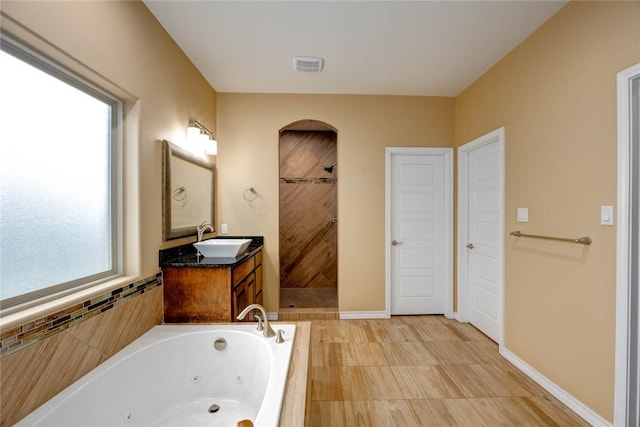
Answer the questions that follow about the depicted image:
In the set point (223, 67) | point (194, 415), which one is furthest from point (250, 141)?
point (194, 415)

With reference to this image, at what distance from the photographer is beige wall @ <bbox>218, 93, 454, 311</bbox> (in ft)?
10.4

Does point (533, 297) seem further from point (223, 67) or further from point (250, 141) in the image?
point (223, 67)

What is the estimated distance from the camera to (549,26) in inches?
77.9

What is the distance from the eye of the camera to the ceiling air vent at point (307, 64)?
2.47m

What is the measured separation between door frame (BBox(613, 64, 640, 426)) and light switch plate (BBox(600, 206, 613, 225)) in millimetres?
41

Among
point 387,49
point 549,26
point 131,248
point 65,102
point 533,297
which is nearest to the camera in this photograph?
point 65,102

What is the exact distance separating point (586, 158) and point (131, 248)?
2896 millimetres

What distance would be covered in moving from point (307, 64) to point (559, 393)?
3.21 m

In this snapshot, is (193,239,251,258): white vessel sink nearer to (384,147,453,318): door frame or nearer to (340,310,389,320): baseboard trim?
(340,310,389,320): baseboard trim

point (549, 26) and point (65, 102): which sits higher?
point (549, 26)

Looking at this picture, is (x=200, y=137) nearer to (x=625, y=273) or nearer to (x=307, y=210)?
(x=307, y=210)

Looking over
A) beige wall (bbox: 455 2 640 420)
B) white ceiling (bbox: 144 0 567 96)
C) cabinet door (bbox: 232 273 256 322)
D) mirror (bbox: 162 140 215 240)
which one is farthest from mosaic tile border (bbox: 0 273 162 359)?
beige wall (bbox: 455 2 640 420)

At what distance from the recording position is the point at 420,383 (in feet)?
6.77

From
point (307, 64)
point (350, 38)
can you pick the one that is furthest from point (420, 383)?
point (307, 64)
